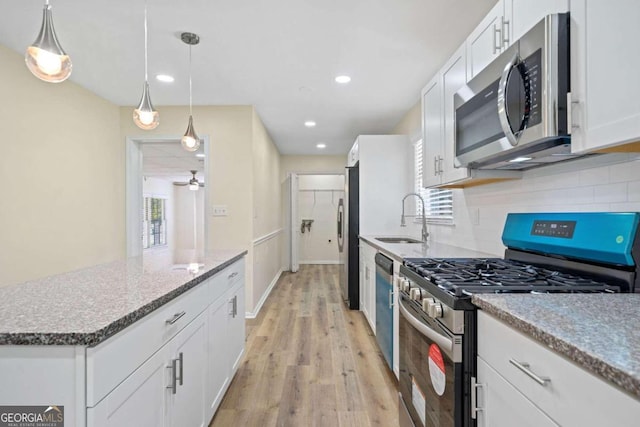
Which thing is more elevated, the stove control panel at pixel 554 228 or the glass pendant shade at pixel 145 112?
the glass pendant shade at pixel 145 112

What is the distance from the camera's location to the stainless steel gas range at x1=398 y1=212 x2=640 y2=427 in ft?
3.67

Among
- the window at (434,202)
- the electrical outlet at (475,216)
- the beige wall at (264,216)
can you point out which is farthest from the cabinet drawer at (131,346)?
the beige wall at (264,216)

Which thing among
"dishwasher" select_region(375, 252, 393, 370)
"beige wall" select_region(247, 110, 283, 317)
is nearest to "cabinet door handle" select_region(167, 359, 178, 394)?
"dishwasher" select_region(375, 252, 393, 370)

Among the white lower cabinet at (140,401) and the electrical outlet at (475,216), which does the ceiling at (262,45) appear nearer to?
the electrical outlet at (475,216)

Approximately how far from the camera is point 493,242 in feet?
7.14

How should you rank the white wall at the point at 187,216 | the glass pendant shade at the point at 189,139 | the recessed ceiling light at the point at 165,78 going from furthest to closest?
the white wall at the point at 187,216 < the recessed ceiling light at the point at 165,78 < the glass pendant shade at the point at 189,139

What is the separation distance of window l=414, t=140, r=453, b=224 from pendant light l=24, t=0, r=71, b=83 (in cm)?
276

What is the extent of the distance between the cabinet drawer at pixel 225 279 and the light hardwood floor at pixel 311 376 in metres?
0.74

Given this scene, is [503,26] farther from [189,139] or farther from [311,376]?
[311,376]

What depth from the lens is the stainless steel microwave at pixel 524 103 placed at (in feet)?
3.77

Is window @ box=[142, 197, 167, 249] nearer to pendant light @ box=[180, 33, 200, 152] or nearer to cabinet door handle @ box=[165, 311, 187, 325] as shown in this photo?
pendant light @ box=[180, 33, 200, 152]

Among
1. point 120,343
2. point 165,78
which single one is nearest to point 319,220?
point 165,78

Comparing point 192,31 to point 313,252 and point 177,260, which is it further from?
point 313,252

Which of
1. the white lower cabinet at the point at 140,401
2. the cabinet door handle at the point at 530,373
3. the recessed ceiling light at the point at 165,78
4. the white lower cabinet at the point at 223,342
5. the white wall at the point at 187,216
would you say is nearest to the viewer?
the cabinet door handle at the point at 530,373
